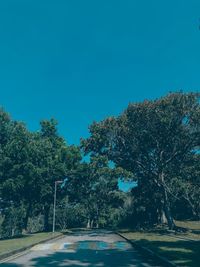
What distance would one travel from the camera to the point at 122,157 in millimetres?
44219

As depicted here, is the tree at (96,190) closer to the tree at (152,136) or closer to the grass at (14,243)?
the tree at (152,136)

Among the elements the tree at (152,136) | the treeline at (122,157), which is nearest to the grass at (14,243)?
the treeline at (122,157)

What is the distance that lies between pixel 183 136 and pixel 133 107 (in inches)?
253

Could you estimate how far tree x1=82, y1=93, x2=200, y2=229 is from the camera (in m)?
39.6

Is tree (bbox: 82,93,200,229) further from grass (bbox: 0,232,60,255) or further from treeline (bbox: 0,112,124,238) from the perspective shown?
grass (bbox: 0,232,60,255)

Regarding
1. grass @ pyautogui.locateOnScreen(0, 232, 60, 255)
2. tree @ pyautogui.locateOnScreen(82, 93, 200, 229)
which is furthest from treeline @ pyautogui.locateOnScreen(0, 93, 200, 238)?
grass @ pyautogui.locateOnScreen(0, 232, 60, 255)

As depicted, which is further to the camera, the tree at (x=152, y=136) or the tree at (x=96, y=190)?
the tree at (x=96, y=190)

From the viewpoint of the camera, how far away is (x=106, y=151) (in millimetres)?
43531

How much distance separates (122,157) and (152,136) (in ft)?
16.0

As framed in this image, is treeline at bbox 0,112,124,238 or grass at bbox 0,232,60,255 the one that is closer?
grass at bbox 0,232,60,255

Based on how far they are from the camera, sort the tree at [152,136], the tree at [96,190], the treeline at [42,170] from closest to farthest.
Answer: the tree at [152,136]
the treeline at [42,170]
the tree at [96,190]

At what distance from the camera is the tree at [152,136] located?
39.6 metres

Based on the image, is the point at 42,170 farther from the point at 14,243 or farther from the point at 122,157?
the point at 14,243

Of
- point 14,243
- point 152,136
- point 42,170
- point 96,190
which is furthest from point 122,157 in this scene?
point 96,190
